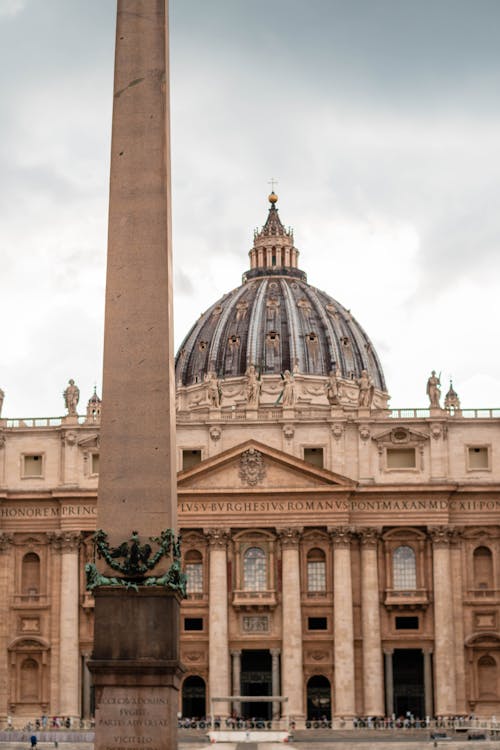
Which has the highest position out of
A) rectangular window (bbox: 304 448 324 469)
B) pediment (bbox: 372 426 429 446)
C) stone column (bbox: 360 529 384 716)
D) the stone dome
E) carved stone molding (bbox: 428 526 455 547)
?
the stone dome

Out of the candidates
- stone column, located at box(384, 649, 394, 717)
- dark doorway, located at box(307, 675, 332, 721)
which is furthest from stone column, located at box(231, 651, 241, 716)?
stone column, located at box(384, 649, 394, 717)

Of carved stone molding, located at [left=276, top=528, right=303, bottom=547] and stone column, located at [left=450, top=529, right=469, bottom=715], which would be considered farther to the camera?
→ carved stone molding, located at [left=276, top=528, right=303, bottom=547]

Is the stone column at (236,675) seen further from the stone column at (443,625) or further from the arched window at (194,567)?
the stone column at (443,625)

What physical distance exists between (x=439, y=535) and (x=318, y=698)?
9417mm

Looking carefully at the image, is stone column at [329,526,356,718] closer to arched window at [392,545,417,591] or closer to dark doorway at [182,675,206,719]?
arched window at [392,545,417,591]

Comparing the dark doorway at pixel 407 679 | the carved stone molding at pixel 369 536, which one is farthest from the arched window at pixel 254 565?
the dark doorway at pixel 407 679

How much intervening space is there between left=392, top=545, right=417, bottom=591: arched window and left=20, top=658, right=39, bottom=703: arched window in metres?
17.3

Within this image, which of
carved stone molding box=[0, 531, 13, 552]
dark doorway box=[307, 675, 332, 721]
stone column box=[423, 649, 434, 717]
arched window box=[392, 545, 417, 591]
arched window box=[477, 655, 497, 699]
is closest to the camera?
stone column box=[423, 649, 434, 717]

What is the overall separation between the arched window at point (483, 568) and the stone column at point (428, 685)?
13.6ft

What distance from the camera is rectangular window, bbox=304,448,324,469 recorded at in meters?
80.3

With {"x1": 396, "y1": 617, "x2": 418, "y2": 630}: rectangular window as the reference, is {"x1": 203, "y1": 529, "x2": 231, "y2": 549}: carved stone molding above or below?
above

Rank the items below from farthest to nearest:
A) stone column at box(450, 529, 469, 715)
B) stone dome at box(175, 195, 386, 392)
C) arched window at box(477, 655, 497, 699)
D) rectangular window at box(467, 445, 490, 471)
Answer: stone dome at box(175, 195, 386, 392)
rectangular window at box(467, 445, 490, 471)
arched window at box(477, 655, 497, 699)
stone column at box(450, 529, 469, 715)

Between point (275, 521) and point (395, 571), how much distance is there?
241 inches

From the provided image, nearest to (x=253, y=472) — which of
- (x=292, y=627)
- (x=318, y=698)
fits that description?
(x=292, y=627)
